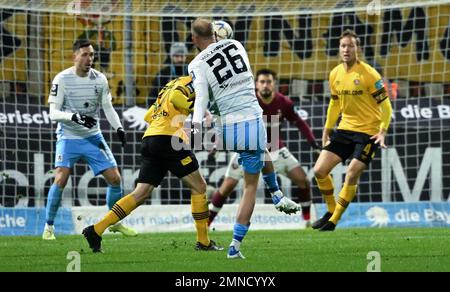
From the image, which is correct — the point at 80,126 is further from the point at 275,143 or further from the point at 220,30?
the point at 220,30

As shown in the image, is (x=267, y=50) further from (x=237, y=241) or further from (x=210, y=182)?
(x=237, y=241)

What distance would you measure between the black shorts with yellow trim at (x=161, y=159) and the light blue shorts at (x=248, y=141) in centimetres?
94

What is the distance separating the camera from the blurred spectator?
1680 centimetres

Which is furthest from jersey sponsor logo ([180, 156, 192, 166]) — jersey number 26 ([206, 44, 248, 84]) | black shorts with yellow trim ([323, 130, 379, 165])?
black shorts with yellow trim ([323, 130, 379, 165])

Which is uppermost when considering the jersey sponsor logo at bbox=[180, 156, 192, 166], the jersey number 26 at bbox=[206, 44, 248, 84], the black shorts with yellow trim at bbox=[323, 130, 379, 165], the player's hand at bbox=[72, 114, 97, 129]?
the jersey number 26 at bbox=[206, 44, 248, 84]

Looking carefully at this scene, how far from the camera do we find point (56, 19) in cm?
1731

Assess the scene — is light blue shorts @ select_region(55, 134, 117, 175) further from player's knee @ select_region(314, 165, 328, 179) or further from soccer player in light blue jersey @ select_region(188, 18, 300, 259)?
soccer player in light blue jersey @ select_region(188, 18, 300, 259)

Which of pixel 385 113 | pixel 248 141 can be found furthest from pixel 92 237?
pixel 385 113

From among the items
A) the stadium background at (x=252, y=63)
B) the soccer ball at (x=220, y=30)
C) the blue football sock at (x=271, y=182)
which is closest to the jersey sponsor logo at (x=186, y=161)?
the blue football sock at (x=271, y=182)

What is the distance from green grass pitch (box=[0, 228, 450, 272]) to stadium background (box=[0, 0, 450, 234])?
285 centimetres

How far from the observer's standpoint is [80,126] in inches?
525

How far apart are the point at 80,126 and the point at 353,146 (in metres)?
3.29

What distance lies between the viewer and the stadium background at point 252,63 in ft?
52.6

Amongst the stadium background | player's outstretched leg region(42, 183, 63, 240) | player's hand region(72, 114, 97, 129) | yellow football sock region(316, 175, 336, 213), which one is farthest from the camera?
the stadium background
